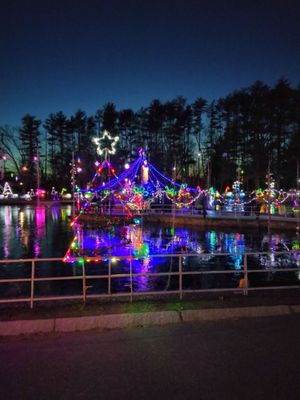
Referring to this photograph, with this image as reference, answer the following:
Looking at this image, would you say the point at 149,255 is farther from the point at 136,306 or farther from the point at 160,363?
the point at 160,363

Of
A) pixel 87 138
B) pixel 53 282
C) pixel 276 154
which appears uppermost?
pixel 87 138

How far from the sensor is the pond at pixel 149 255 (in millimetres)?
12977

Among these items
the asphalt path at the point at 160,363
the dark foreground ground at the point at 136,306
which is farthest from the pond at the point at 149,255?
the asphalt path at the point at 160,363

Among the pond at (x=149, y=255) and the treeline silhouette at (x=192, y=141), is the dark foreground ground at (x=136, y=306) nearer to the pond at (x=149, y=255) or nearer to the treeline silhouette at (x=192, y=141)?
the pond at (x=149, y=255)

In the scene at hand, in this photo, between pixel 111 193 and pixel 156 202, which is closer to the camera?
pixel 111 193

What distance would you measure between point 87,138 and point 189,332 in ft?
267

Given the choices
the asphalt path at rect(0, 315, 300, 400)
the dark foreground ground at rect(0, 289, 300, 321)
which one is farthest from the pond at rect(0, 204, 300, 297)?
the asphalt path at rect(0, 315, 300, 400)

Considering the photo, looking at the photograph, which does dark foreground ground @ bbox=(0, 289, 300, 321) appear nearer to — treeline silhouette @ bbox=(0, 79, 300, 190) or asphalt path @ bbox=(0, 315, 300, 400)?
asphalt path @ bbox=(0, 315, 300, 400)

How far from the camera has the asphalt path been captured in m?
4.66

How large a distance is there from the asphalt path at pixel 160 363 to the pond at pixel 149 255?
77.0 inches

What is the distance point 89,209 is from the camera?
4141 centimetres

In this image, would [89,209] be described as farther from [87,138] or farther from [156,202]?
[87,138]

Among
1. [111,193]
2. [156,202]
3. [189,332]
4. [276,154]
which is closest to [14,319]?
[189,332]

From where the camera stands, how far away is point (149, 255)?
987 cm
